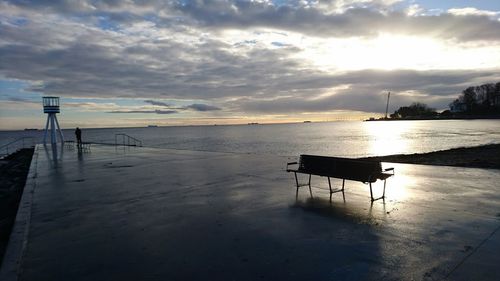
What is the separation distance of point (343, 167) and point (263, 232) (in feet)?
10.6

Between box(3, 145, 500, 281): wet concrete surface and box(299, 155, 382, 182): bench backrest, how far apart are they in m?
0.52

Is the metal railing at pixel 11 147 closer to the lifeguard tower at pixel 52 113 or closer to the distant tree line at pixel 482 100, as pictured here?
the lifeguard tower at pixel 52 113

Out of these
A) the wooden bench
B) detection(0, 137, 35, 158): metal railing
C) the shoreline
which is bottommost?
detection(0, 137, 35, 158): metal railing

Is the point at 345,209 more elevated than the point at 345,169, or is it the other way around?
the point at 345,169

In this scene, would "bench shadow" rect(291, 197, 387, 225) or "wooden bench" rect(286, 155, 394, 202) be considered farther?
"wooden bench" rect(286, 155, 394, 202)

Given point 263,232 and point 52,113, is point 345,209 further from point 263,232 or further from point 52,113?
point 52,113

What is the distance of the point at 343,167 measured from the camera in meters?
8.03

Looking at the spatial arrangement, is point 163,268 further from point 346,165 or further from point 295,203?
point 346,165

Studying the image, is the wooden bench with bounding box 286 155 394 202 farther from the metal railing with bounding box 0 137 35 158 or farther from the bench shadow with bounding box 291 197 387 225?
the metal railing with bounding box 0 137 35 158

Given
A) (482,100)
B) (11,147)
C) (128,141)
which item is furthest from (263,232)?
(482,100)

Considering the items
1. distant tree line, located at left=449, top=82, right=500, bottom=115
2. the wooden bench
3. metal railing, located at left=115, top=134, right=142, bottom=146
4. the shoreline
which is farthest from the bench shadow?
distant tree line, located at left=449, top=82, right=500, bottom=115

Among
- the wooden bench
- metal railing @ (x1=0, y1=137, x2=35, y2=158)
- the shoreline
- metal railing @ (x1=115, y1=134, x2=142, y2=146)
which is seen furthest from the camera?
metal railing @ (x1=0, y1=137, x2=35, y2=158)

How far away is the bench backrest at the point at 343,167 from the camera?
7.48m

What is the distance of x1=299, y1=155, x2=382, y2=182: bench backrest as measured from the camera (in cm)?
748
